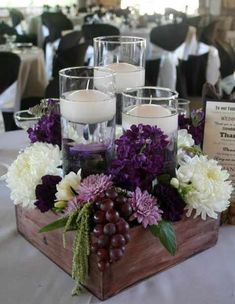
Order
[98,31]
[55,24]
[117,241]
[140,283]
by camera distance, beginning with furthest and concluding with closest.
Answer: [55,24]
[98,31]
[140,283]
[117,241]

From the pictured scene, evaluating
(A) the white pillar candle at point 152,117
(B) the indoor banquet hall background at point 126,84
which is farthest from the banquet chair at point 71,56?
(A) the white pillar candle at point 152,117

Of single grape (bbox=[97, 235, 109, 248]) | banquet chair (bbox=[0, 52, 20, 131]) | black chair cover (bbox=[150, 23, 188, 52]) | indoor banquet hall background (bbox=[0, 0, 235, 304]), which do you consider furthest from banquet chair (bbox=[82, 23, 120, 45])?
single grape (bbox=[97, 235, 109, 248])

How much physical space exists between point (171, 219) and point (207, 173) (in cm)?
10

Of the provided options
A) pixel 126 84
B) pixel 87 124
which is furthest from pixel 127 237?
pixel 126 84

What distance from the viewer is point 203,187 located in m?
0.71

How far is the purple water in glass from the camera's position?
2.45ft

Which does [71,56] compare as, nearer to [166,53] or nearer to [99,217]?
[166,53]

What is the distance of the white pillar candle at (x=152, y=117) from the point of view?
0.75 metres

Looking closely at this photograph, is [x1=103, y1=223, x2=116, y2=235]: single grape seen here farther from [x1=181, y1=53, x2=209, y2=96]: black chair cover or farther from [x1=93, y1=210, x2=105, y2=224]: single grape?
[x1=181, y1=53, x2=209, y2=96]: black chair cover

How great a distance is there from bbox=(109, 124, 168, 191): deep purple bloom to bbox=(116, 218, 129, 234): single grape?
0.27ft

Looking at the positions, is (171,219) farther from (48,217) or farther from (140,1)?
(140,1)

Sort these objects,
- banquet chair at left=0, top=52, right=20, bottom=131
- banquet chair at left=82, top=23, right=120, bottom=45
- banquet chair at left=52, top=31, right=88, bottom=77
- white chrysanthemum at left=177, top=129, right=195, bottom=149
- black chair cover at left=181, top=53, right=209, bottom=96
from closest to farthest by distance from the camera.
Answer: white chrysanthemum at left=177, top=129, right=195, bottom=149 → banquet chair at left=0, top=52, right=20, bottom=131 → banquet chair at left=52, top=31, right=88, bottom=77 → black chair cover at left=181, top=53, right=209, bottom=96 → banquet chair at left=82, top=23, right=120, bottom=45

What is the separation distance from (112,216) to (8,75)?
2.30 meters

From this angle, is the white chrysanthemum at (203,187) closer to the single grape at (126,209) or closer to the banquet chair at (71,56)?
the single grape at (126,209)
